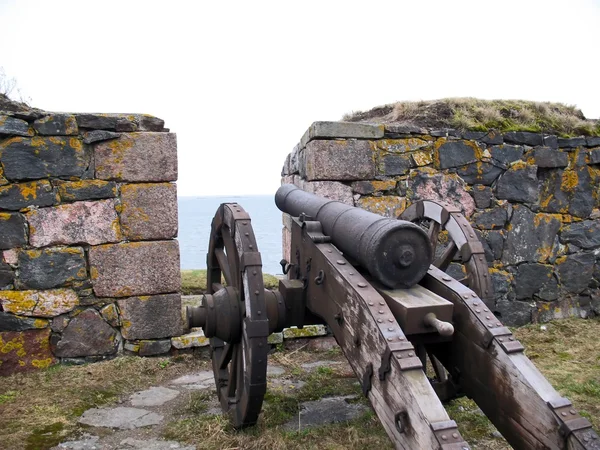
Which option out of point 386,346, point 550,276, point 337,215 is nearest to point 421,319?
point 386,346

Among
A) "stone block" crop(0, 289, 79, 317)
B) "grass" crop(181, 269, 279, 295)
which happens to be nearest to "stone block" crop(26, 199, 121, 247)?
"stone block" crop(0, 289, 79, 317)

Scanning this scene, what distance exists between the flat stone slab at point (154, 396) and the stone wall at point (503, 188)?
224cm

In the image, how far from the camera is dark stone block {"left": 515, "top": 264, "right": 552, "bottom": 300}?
5.68m

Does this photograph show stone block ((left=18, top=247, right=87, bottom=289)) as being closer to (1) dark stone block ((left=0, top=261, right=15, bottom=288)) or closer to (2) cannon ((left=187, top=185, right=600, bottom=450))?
(1) dark stone block ((left=0, top=261, right=15, bottom=288))

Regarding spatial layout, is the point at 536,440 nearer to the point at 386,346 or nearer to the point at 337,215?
the point at 386,346

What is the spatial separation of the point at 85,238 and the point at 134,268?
49 cm

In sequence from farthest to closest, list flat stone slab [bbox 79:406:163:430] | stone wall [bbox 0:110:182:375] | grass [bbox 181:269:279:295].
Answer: grass [bbox 181:269:279:295]
stone wall [bbox 0:110:182:375]
flat stone slab [bbox 79:406:163:430]

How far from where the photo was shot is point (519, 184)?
5.57m

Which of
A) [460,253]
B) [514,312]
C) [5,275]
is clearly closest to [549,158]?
[514,312]

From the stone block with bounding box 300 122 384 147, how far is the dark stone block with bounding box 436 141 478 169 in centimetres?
69

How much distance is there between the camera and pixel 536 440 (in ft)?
7.27

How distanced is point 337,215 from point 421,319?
3.11ft

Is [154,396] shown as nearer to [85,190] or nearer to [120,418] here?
[120,418]

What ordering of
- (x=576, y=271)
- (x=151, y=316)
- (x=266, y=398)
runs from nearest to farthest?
(x=266, y=398)
(x=151, y=316)
(x=576, y=271)
